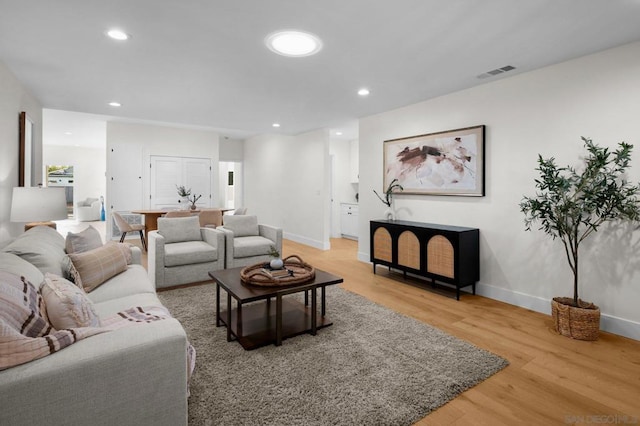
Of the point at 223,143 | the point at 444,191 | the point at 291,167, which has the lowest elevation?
the point at 444,191

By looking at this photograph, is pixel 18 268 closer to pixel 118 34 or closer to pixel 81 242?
pixel 81 242

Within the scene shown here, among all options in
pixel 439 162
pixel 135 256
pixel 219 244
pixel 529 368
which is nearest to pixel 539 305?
pixel 529 368

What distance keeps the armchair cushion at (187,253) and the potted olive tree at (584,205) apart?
359cm

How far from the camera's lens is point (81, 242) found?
2.84 m

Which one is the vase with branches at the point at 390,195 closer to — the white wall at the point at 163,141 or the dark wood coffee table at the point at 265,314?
the dark wood coffee table at the point at 265,314

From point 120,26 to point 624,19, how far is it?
3.61 metres

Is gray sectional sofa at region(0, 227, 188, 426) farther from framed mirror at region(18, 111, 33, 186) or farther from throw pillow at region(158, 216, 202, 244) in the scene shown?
framed mirror at region(18, 111, 33, 186)

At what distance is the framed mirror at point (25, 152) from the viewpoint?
12.3 ft

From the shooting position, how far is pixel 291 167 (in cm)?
752

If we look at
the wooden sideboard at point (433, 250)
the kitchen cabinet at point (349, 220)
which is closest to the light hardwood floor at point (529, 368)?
the wooden sideboard at point (433, 250)

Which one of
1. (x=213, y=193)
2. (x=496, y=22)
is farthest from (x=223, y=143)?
(x=496, y=22)

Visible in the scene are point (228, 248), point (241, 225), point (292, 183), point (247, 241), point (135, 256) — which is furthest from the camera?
point (292, 183)

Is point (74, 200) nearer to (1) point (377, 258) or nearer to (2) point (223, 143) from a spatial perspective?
(2) point (223, 143)

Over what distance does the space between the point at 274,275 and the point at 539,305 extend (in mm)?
2710
